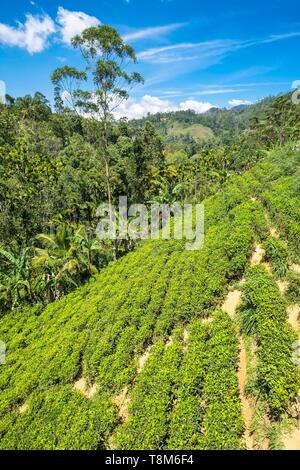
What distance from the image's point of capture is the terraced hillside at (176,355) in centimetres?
641

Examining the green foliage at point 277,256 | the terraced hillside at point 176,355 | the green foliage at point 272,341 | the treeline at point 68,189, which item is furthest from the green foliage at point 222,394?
the treeline at point 68,189

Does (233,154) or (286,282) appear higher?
(233,154)

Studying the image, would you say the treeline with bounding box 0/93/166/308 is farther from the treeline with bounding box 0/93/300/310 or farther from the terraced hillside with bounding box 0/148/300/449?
the terraced hillside with bounding box 0/148/300/449

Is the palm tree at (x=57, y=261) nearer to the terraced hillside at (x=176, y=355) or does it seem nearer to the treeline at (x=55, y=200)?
the treeline at (x=55, y=200)

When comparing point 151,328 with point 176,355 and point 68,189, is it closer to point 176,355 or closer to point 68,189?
point 176,355

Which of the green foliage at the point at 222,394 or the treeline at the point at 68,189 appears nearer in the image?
the green foliage at the point at 222,394

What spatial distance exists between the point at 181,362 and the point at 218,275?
4.37 meters

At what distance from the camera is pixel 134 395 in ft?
25.4

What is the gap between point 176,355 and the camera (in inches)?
333

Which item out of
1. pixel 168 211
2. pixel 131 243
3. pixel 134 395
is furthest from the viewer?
pixel 168 211

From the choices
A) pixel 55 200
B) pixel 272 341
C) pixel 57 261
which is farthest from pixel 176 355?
pixel 55 200

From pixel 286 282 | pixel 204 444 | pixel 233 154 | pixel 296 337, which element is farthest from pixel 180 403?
pixel 233 154

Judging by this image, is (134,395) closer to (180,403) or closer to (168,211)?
(180,403)

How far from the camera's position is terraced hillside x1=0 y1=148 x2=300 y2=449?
6410mm
